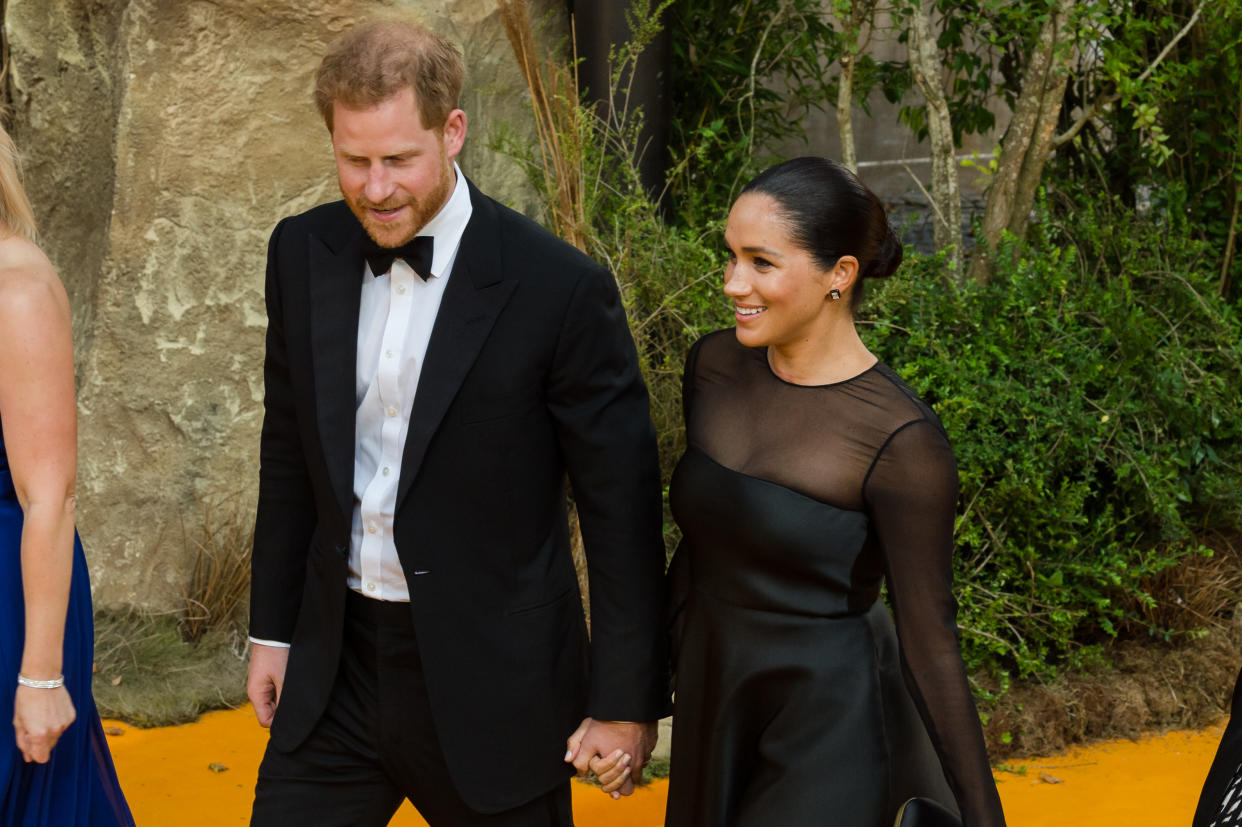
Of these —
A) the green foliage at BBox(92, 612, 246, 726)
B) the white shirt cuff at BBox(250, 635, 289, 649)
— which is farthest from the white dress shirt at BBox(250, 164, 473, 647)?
the green foliage at BBox(92, 612, 246, 726)

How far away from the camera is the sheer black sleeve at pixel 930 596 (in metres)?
2.24

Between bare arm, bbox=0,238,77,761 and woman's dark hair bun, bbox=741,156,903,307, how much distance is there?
4.21 ft

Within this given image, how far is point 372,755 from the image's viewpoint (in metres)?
2.49

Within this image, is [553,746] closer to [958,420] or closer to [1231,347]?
[958,420]

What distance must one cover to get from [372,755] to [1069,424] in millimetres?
3224

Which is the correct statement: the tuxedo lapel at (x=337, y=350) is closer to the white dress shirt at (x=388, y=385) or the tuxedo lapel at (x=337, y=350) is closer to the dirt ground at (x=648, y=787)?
the white dress shirt at (x=388, y=385)

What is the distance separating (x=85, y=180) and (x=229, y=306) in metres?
0.80

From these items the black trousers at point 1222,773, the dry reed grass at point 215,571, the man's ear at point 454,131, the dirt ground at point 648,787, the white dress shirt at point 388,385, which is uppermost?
the man's ear at point 454,131

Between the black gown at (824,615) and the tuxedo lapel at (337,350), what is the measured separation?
23.5 inches

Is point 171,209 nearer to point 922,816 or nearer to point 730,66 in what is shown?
point 730,66

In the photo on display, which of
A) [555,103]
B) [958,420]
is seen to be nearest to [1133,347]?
[958,420]

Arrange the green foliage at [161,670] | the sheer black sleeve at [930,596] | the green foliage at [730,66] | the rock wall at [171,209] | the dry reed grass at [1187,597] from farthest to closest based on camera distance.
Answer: the green foliage at [730,66]
the dry reed grass at [1187,597]
the rock wall at [171,209]
the green foliage at [161,670]
the sheer black sleeve at [930,596]

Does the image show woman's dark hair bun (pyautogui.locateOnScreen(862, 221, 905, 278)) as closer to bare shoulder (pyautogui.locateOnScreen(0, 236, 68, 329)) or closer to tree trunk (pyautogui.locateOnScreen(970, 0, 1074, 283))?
bare shoulder (pyautogui.locateOnScreen(0, 236, 68, 329))

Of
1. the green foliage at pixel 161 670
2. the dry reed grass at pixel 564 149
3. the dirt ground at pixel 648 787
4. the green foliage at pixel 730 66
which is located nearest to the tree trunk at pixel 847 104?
the green foliage at pixel 730 66
